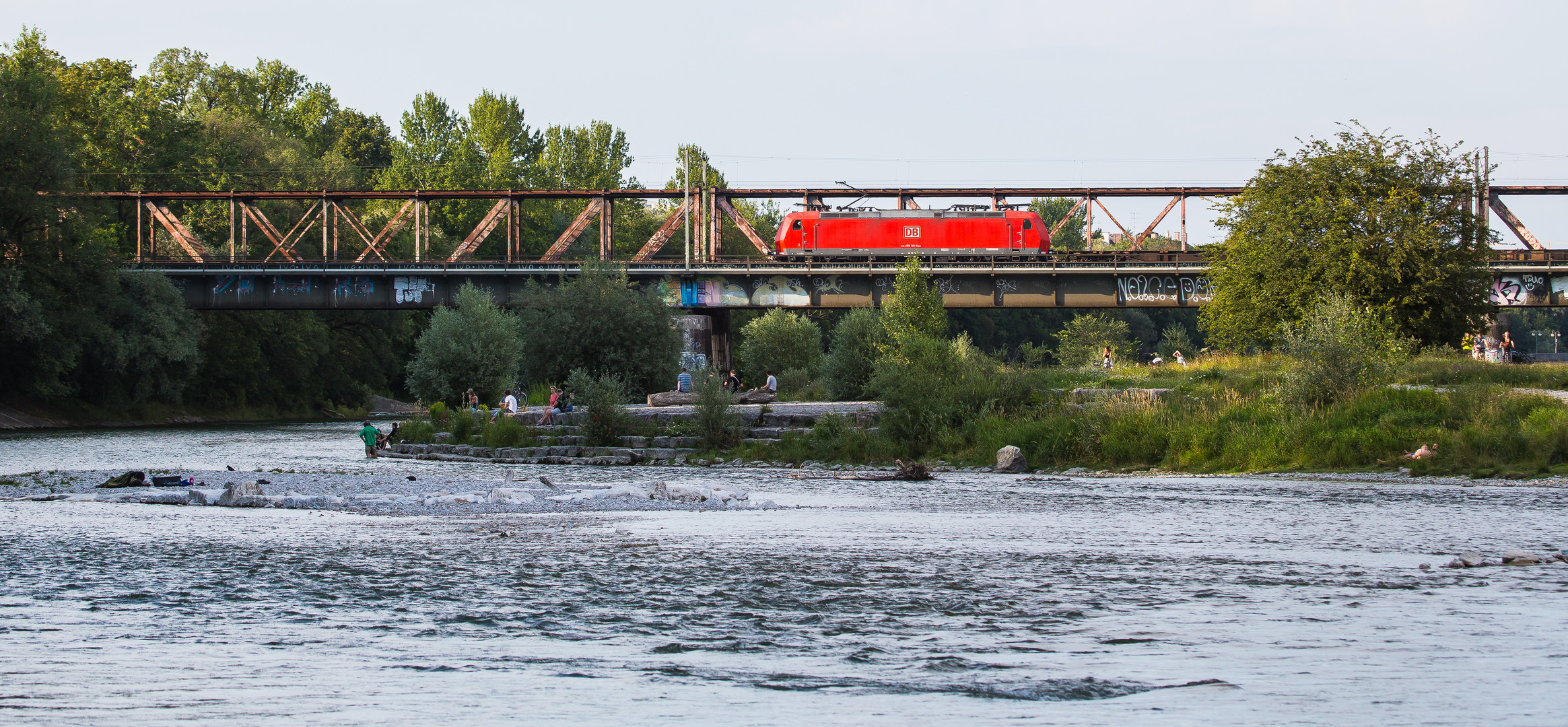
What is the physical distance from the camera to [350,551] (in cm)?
1310

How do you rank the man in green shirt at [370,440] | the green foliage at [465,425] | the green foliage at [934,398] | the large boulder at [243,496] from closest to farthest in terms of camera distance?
the large boulder at [243,496]
the green foliage at [934,398]
the man in green shirt at [370,440]
the green foliage at [465,425]

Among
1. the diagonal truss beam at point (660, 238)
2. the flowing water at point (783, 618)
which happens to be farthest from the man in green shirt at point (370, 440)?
the diagonal truss beam at point (660, 238)

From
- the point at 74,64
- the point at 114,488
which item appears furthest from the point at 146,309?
the point at 114,488

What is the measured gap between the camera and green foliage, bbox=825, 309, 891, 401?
4022 cm

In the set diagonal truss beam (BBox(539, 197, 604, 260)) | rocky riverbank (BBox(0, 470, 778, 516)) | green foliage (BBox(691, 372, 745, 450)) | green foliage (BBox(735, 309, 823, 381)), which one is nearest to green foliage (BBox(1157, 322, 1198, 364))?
green foliage (BBox(735, 309, 823, 381))

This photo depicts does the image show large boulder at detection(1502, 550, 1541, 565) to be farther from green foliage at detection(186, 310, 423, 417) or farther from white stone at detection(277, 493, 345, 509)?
green foliage at detection(186, 310, 423, 417)

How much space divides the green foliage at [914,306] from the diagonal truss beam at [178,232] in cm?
4427

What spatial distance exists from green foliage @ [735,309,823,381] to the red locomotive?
5786mm

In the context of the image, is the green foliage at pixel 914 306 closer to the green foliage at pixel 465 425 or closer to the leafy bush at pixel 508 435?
the leafy bush at pixel 508 435

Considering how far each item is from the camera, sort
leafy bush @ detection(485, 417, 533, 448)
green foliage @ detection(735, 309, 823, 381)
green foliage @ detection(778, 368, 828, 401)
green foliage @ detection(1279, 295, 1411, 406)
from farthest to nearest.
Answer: green foliage @ detection(735, 309, 823, 381) < green foliage @ detection(778, 368, 828, 401) < leafy bush @ detection(485, 417, 533, 448) < green foliage @ detection(1279, 295, 1411, 406)

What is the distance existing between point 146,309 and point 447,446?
32125 mm

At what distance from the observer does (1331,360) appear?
2584cm

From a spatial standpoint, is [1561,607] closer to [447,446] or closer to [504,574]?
[504,574]

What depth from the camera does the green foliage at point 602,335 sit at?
4672 cm
